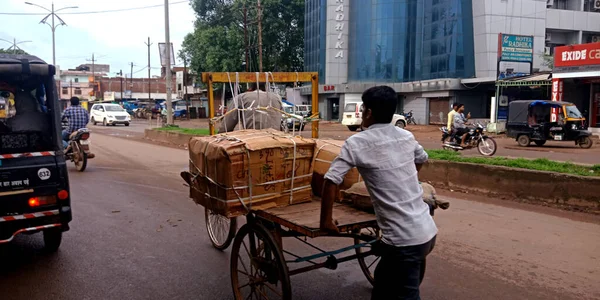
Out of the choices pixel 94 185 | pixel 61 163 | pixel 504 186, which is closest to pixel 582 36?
pixel 504 186

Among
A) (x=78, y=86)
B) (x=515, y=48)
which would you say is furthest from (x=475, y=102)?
(x=78, y=86)

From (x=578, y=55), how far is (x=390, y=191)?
25.2m

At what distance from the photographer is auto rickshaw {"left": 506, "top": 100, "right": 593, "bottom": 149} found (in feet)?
57.3

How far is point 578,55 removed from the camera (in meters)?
23.6

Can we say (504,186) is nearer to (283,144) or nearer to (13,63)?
(283,144)

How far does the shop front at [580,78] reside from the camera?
23.0 meters

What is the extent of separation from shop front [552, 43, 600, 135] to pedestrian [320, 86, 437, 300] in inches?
955

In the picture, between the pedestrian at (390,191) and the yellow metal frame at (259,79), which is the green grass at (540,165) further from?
the pedestrian at (390,191)

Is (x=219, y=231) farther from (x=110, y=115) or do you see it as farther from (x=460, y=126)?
(x=110, y=115)

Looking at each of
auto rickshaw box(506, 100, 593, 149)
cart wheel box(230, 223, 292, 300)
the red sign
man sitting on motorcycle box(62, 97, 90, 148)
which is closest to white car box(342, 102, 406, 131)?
the red sign

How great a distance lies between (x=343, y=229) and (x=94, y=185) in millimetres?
7944

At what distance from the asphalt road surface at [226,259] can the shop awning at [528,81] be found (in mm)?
19359

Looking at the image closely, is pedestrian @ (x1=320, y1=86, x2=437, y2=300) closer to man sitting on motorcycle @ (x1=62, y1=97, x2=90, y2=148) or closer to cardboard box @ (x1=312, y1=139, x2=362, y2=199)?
cardboard box @ (x1=312, y1=139, x2=362, y2=199)

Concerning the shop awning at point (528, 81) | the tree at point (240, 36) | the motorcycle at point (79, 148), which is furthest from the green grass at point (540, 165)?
the tree at point (240, 36)
